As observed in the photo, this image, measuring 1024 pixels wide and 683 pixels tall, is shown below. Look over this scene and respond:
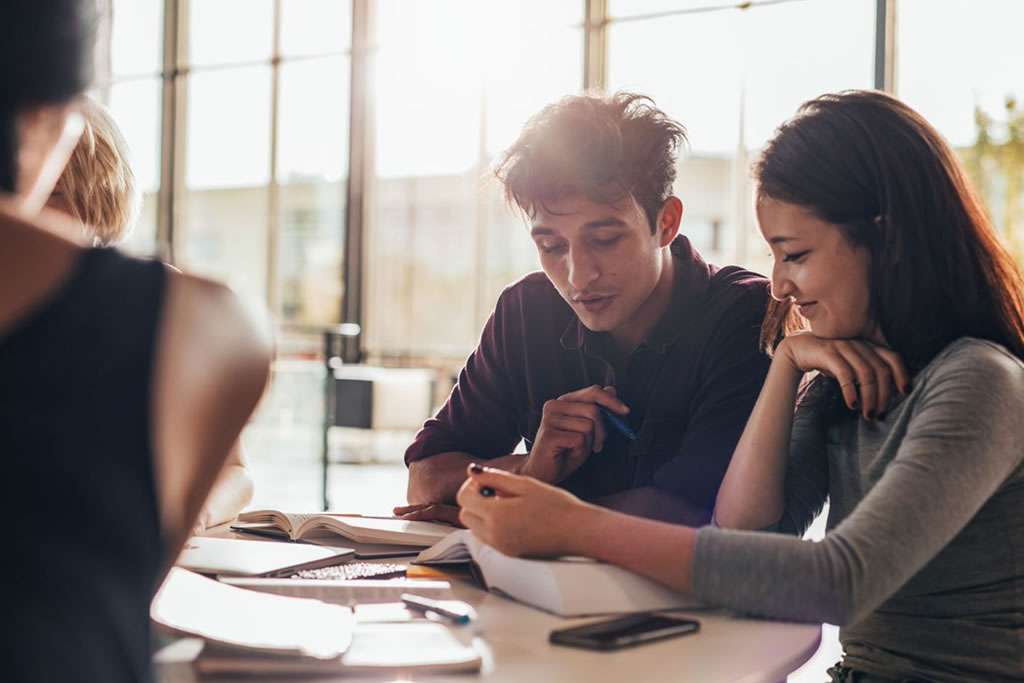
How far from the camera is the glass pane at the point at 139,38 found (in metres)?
8.66

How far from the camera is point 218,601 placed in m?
1.03

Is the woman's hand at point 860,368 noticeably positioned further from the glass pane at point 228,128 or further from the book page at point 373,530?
the glass pane at point 228,128

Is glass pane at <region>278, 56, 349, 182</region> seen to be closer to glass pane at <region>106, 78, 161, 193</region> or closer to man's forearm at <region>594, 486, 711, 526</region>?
glass pane at <region>106, 78, 161, 193</region>

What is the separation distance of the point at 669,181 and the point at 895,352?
0.69 metres

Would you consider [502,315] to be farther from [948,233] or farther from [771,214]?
[948,233]

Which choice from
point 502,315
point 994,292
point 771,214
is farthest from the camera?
point 502,315

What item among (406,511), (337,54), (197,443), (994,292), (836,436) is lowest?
(406,511)

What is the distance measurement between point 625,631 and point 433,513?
0.75 m

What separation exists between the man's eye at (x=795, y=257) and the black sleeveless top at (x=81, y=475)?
1.05 metres

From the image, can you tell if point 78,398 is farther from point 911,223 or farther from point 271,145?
point 271,145

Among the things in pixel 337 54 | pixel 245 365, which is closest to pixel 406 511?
pixel 245 365

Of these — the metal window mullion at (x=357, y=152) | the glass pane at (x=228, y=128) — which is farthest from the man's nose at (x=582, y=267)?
the glass pane at (x=228, y=128)

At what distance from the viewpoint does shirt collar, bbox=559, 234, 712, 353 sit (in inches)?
73.8

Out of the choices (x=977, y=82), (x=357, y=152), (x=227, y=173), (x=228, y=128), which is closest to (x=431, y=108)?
(x=357, y=152)
